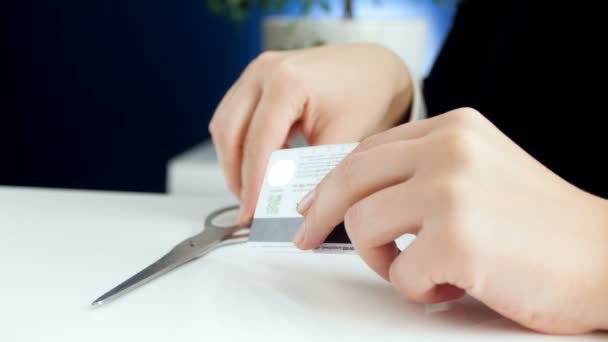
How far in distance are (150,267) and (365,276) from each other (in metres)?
0.14

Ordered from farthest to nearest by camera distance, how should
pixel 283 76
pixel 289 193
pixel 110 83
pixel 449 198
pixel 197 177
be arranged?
pixel 110 83
pixel 197 177
pixel 283 76
pixel 289 193
pixel 449 198

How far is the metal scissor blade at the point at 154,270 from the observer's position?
0.34m

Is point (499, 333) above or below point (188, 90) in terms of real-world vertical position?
above

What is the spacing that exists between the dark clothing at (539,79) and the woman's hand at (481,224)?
34 centimetres

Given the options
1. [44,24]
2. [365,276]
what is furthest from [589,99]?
[44,24]

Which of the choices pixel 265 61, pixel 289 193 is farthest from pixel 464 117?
pixel 265 61

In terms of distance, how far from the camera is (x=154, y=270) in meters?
0.37

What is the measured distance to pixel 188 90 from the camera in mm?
1685

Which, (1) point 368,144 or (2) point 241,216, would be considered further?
(2) point 241,216

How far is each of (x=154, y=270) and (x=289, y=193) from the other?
0.10 m

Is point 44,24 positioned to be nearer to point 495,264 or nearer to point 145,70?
point 145,70

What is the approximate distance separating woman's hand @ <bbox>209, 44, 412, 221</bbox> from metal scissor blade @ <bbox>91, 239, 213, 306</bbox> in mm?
82

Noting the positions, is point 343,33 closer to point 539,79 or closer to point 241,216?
point 539,79

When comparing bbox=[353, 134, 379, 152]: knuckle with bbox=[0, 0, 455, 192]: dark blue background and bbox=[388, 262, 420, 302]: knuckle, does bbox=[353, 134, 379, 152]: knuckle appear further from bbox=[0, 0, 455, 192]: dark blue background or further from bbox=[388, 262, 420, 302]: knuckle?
bbox=[0, 0, 455, 192]: dark blue background
